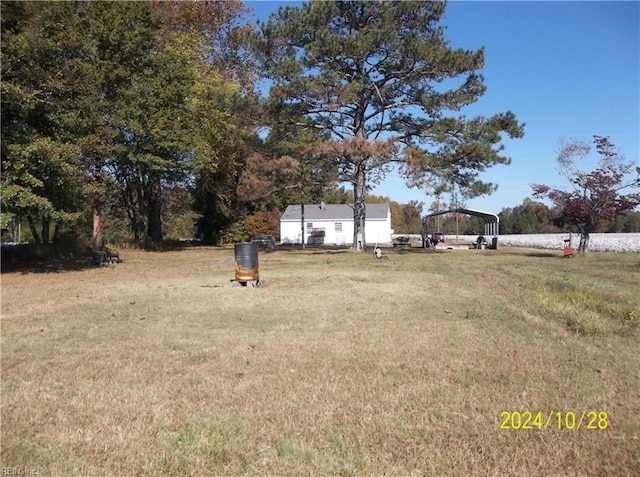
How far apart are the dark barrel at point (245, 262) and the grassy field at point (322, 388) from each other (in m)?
3.07

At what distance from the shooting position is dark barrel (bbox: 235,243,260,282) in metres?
12.4

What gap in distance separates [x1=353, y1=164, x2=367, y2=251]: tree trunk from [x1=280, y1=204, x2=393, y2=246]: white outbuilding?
19.8 meters

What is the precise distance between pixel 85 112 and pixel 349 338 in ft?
47.9

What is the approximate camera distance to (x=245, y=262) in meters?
12.4

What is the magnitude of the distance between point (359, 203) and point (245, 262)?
16.1 meters

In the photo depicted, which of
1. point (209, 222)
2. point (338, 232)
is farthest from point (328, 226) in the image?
point (209, 222)

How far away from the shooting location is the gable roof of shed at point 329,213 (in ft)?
165

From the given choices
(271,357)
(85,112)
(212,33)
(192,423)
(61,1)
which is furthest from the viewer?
(212,33)

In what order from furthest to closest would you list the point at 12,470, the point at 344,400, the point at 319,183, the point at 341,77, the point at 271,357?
the point at 319,183 → the point at 341,77 → the point at 271,357 → the point at 344,400 → the point at 12,470

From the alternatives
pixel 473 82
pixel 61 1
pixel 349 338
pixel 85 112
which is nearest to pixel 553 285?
pixel 349 338

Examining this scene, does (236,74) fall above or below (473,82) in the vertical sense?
above

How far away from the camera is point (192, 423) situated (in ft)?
12.2

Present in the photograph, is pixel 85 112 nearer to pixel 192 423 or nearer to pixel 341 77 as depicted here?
pixel 341 77
